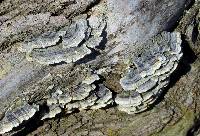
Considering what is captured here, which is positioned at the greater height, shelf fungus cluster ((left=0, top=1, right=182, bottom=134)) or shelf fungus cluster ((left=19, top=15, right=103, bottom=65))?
shelf fungus cluster ((left=19, top=15, right=103, bottom=65))

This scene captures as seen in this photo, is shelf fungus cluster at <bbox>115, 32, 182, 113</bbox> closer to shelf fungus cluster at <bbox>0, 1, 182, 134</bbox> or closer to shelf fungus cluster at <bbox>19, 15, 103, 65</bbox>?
shelf fungus cluster at <bbox>0, 1, 182, 134</bbox>

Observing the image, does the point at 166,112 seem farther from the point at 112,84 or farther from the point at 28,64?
the point at 28,64

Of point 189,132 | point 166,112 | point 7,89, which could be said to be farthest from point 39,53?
point 189,132

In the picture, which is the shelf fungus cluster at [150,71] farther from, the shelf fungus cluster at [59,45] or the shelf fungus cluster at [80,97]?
the shelf fungus cluster at [59,45]

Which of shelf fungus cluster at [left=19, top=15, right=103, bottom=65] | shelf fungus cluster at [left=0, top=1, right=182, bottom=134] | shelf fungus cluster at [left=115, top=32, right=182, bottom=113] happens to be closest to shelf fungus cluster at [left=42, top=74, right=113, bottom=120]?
shelf fungus cluster at [left=0, top=1, right=182, bottom=134]

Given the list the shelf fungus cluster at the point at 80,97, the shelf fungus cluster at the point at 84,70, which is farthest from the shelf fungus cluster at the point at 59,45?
the shelf fungus cluster at the point at 80,97
